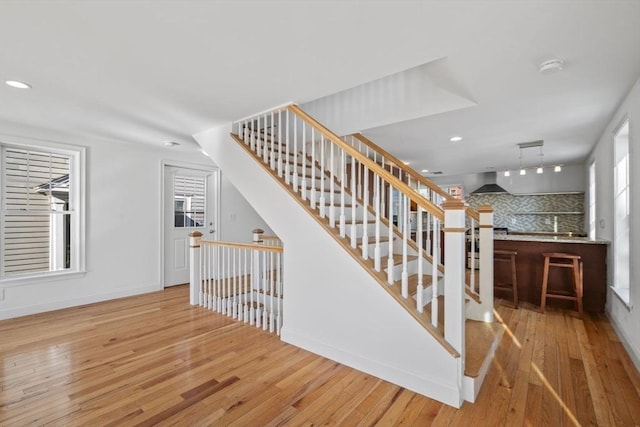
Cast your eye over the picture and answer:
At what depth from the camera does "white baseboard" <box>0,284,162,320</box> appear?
3.53 m

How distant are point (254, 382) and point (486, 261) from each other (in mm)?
2439

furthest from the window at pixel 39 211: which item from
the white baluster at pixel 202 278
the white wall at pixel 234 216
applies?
the white wall at pixel 234 216

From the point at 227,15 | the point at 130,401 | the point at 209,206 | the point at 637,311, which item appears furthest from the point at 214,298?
the point at 637,311

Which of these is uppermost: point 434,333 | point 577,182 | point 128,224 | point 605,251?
point 577,182

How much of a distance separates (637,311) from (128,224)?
5817 millimetres

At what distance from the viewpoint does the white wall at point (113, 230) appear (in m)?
3.73

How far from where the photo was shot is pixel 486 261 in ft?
9.96

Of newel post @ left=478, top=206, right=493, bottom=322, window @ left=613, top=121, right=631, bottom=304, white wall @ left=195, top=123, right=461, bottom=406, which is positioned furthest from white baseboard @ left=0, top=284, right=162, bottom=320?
window @ left=613, top=121, right=631, bottom=304

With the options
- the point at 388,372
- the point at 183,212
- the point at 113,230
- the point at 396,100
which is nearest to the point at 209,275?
the point at 113,230

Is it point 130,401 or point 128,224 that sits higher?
point 128,224

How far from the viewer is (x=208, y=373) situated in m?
2.26

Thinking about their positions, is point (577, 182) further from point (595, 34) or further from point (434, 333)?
point (434, 333)

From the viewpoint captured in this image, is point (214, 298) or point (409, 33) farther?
point (214, 298)

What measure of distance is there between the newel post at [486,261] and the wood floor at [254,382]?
0.33m
